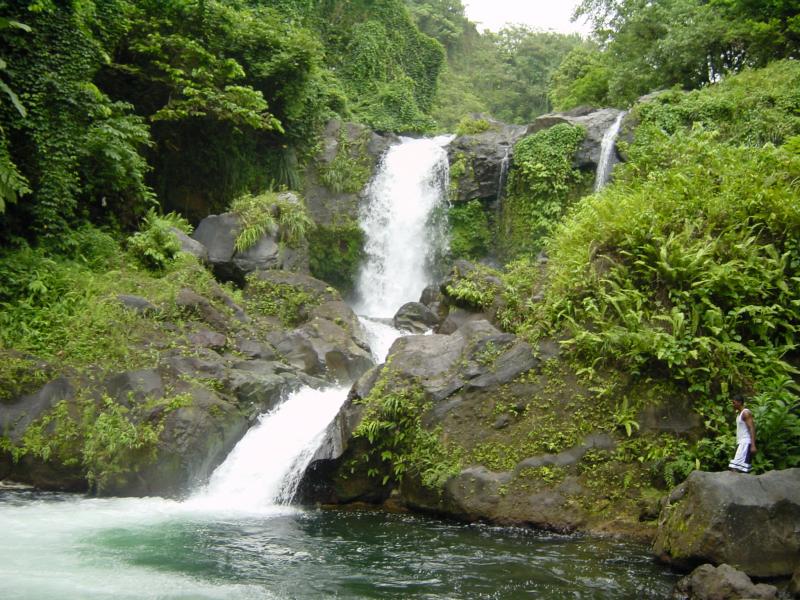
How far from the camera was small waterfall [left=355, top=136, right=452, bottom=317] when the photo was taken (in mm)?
19062

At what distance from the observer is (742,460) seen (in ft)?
23.3

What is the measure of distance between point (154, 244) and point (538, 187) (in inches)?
398

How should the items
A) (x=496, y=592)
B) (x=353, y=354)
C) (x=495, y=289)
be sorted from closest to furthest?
1. (x=496, y=592)
2. (x=495, y=289)
3. (x=353, y=354)

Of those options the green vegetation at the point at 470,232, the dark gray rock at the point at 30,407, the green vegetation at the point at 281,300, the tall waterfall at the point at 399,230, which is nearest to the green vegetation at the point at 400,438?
the tall waterfall at the point at 399,230

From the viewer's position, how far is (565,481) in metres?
8.14

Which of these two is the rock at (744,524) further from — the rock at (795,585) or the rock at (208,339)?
the rock at (208,339)

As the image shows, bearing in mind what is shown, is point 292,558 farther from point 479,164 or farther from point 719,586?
point 479,164

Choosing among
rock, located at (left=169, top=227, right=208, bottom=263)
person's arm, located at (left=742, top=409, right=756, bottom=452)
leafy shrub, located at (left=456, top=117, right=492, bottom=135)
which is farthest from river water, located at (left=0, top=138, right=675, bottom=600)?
leafy shrub, located at (left=456, top=117, right=492, bottom=135)

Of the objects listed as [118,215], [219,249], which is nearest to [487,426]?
[219,249]

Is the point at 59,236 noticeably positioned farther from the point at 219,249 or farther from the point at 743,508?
Answer: the point at 743,508

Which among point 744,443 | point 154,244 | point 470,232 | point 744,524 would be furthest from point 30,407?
point 470,232

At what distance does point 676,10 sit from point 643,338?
15169 millimetres

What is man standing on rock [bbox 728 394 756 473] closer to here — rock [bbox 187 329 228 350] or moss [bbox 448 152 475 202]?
rock [bbox 187 329 228 350]

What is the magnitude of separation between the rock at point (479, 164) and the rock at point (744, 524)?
13.8 meters
